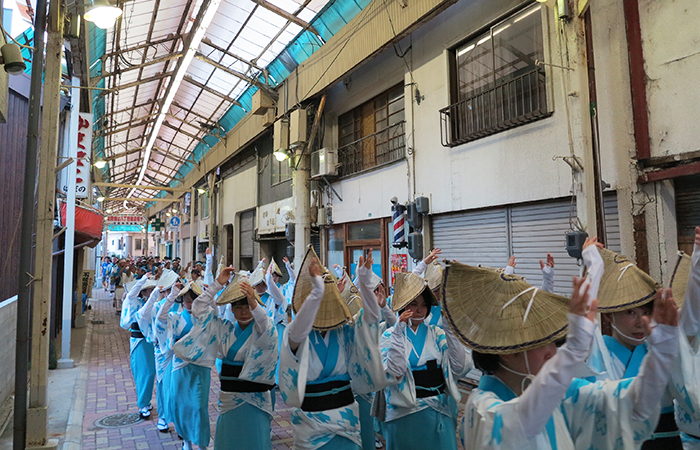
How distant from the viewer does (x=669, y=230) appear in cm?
555

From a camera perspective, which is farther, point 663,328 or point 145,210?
point 145,210

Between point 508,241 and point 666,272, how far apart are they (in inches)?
92.8

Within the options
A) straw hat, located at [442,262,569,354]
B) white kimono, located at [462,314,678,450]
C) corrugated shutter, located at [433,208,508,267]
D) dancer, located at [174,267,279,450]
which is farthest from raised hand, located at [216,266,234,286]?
corrugated shutter, located at [433,208,508,267]

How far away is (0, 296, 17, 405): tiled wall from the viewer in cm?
615

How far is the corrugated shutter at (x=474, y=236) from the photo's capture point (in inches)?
303

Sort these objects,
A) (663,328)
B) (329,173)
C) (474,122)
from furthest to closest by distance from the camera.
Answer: (329,173)
(474,122)
(663,328)

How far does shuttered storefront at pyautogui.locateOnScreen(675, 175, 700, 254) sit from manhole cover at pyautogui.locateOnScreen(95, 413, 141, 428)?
7483 mm

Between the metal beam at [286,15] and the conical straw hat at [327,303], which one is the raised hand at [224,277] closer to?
the conical straw hat at [327,303]

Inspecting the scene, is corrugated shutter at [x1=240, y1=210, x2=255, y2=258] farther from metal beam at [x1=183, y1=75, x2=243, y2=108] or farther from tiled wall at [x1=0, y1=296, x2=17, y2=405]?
tiled wall at [x1=0, y1=296, x2=17, y2=405]

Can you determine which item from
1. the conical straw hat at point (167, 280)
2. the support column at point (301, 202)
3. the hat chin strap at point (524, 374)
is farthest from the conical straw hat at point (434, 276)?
the support column at point (301, 202)

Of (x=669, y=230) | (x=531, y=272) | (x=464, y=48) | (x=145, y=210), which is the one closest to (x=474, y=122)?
(x=464, y=48)

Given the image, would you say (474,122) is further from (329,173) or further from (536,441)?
(536,441)

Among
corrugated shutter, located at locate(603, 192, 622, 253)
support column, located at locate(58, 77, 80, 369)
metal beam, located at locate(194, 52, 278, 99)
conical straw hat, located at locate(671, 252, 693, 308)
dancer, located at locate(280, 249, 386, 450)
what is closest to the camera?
conical straw hat, located at locate(671, 252, 693, 308)

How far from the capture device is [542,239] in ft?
22.9
